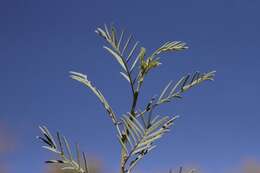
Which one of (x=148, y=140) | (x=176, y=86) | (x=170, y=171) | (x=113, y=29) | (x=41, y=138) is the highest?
(x=113, y=29)

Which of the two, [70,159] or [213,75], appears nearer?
[70,159]

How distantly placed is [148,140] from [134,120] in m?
0.10

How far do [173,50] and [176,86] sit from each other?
0.73 feet

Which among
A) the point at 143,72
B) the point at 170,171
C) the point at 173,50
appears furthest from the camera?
the point at 173,50

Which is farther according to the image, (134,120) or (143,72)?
(143,72)

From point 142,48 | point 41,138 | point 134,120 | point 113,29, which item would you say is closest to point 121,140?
point 134,120

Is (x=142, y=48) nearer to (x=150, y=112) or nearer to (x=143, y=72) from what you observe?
(x=143, y=72)

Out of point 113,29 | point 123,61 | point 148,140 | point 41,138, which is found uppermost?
point 113,29

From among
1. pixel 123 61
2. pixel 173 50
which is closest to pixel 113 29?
pixel 123 61

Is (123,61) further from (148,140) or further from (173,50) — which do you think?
(148,140)

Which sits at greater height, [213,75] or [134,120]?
[213,75]

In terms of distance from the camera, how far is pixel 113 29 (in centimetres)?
200

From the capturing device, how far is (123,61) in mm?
1939

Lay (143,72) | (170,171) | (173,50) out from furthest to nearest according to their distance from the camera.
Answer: (173,50)
(143,72)
(170,171)
